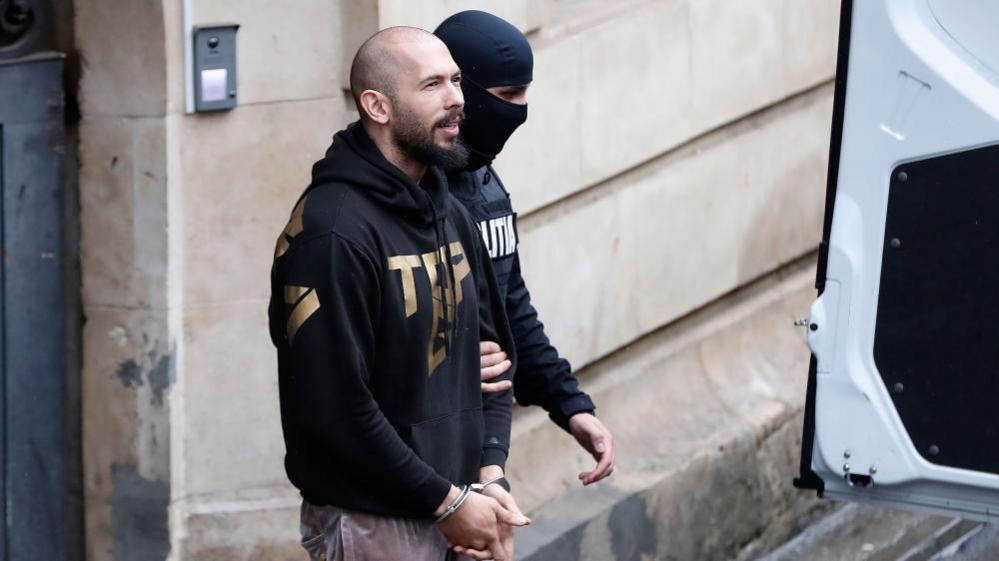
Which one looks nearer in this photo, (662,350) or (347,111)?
(347,111)

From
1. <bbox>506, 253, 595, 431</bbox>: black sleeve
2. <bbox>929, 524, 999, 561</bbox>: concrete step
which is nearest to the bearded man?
<bbox>506, 253, 595, 431</bbox>: black sleeve

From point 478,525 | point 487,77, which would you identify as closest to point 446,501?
point 478,525

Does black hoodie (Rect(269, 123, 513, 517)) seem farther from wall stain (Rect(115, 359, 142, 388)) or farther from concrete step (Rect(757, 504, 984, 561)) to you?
concrete step (Rect(757, 504, 984, 561))

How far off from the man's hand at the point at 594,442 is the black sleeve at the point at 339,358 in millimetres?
→ 795

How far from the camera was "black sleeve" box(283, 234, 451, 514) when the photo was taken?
3385 mm

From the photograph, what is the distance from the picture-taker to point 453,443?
369 centimetres

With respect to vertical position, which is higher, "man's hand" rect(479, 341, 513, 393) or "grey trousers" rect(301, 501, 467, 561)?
"man's hand" rect(479, 341, 513, 393)

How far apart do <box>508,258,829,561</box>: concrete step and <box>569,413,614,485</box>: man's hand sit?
53.1 inches

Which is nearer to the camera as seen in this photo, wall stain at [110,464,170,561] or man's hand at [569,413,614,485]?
man's hand at [569,413,614,485]

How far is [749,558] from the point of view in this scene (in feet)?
21.0

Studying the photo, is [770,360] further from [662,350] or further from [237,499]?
[237,499]

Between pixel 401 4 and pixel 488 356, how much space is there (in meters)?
1.46

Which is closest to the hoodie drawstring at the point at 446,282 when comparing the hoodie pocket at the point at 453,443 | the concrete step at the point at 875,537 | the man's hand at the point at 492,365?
the hoodie pocket at the point at 453,443

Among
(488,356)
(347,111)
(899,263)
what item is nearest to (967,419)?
(899,263)
